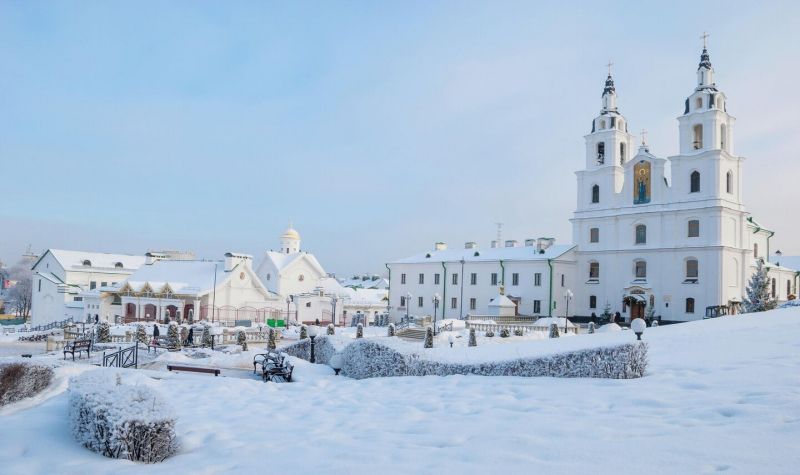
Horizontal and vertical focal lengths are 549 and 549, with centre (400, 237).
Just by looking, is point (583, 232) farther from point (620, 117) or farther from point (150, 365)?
point (150, 365)

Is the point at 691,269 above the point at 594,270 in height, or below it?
above

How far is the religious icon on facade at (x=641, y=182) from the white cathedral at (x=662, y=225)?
77 mm

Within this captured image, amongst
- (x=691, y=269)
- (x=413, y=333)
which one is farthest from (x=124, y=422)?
(x=691, y=269)

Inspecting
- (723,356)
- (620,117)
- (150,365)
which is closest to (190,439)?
(723,356)

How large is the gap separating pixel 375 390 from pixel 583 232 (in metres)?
37.9

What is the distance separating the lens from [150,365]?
1741 cm

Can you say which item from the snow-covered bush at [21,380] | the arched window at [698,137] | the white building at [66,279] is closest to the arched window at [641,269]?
the arched window at [698,137]

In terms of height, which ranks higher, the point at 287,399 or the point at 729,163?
the point at 729,163

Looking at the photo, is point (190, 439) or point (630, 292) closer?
point (190, 439)

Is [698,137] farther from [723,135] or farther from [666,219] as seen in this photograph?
[666,219]

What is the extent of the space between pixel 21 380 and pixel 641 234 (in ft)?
134

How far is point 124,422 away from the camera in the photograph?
5395 mm

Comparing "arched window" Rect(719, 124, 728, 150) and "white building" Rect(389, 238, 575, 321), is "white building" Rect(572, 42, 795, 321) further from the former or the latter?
"white building" Rect(389, 238, 575, 321)

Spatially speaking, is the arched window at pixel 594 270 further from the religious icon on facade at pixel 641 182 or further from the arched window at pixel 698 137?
the arched window at pixel 698 137
